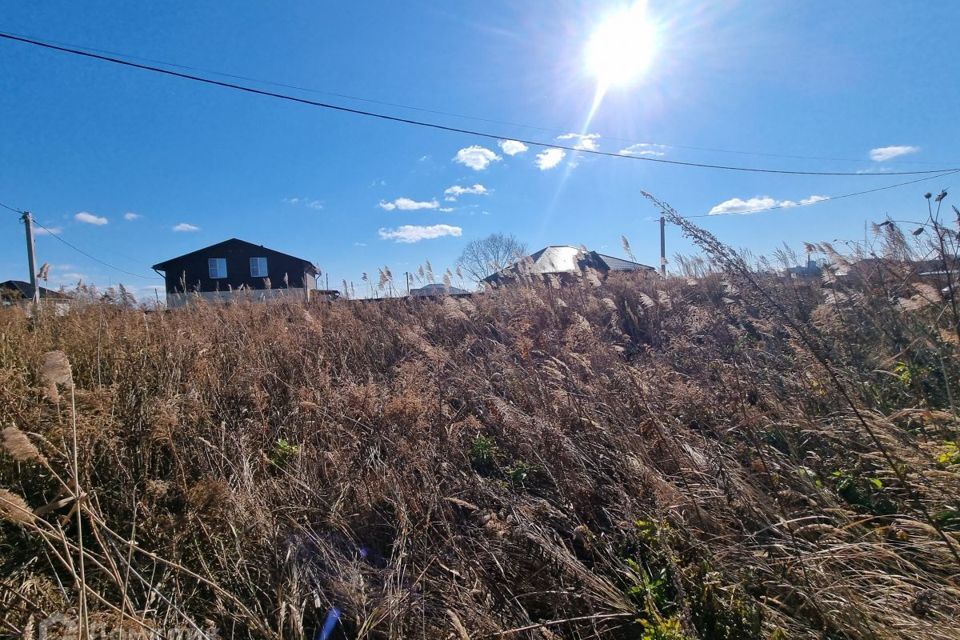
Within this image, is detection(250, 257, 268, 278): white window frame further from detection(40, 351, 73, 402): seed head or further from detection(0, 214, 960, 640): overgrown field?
detection(40, 351, 73, 402): seed head

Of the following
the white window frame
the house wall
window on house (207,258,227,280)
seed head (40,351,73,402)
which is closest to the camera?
seed head (40,351,73,402)

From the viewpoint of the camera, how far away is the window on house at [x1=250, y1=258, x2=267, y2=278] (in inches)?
1178

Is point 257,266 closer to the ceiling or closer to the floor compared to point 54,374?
closer to the ceiling

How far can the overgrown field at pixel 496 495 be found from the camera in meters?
1.32

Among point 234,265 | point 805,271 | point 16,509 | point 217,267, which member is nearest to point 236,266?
point 234,265

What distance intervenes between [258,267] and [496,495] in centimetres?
3356

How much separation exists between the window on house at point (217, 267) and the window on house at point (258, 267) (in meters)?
1.78

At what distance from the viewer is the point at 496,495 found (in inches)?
69.7

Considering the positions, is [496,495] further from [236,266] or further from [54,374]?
[236,266]

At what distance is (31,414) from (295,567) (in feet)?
4.71

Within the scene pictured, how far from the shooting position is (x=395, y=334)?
4.66m

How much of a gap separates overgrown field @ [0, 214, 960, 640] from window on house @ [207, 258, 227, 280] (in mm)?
30377

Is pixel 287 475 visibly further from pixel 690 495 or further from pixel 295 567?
pixel 690 495

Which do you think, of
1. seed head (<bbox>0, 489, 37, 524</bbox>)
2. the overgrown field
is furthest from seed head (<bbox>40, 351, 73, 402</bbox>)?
seed head (<bbox>0, 489, 37, 524</bbox>)
